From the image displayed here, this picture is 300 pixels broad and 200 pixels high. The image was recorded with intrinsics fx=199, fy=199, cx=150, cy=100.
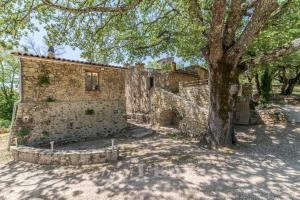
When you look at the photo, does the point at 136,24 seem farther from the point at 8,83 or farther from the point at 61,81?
the point at 8,83

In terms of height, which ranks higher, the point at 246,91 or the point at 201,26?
the point at 201,26

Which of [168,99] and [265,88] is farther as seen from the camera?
[265,88]

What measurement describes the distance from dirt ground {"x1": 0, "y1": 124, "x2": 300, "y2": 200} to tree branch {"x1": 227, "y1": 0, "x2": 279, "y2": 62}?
4272mm

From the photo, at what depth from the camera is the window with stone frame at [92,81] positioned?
13289mm

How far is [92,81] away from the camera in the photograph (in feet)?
44.8

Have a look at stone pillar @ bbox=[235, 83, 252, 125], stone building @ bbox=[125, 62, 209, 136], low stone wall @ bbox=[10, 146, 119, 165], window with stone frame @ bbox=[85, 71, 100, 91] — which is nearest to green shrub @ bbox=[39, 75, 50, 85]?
window with stone frame @ bbox=[85, 71, 100, 91]

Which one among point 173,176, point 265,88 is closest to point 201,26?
point 173,176

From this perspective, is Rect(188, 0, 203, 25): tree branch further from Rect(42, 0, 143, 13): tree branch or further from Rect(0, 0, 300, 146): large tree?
Rect(42, 0, 143, 13): tree branch

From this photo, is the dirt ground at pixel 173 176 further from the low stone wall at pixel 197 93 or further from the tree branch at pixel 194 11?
the low stone wall at pixel 197 93

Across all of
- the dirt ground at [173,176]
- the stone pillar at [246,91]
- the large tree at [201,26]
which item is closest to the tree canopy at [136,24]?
the large tree at [201,26]

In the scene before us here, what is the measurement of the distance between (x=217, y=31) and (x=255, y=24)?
1340 mm

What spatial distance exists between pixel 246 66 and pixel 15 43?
32.8 feet

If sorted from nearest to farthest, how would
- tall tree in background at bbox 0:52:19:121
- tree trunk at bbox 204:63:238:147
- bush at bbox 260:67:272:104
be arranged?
tree trunk at bbox 204:63:238:147, bush at bbox 260:67:272:104, tall tree in background at bbox 0:52:19:121

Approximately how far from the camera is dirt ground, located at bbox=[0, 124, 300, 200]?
5270mm
